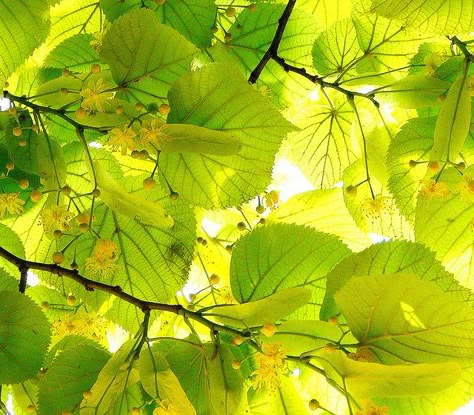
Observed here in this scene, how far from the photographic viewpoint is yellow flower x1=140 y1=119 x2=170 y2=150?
76 centimetres

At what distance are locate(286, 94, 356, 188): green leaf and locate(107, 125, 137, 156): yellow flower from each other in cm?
47

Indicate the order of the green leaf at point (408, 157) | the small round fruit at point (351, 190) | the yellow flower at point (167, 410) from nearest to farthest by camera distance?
the yellow flower at point (167, 410), the green leaf at point (408, 157), the small round fruit at point (351, 190)

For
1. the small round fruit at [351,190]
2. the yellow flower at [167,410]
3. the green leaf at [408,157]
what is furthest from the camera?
the small round fruit at [351,190]

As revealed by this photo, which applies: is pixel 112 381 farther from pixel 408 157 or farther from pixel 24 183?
pixel 408 157

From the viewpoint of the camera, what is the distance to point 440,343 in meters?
0.68

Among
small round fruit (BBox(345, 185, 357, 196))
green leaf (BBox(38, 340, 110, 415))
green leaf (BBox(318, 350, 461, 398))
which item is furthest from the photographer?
small round fruit (BBox(345, 185, 357, 196))

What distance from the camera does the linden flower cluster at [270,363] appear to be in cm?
72

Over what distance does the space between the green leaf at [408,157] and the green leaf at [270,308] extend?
1.04 feet

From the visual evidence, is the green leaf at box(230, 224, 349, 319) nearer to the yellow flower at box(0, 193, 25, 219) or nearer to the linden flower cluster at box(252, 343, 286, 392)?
the linden flower cluster at box(252, 343, 286, 392)

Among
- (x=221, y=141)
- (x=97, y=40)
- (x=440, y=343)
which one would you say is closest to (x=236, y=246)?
(x=221, y=141)

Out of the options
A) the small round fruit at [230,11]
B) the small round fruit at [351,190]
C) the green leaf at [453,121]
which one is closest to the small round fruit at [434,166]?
the green leaf at [453,121]

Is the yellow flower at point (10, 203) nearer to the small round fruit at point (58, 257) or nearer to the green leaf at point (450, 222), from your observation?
the small round fruit at point (58, 257)

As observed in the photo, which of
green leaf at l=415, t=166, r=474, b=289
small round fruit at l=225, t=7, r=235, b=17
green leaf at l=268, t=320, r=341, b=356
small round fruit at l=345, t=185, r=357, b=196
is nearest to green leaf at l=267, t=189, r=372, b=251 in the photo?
small round fruit at l=345, t=185, r=357, b=196

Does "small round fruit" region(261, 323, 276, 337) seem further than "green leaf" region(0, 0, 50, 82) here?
No
